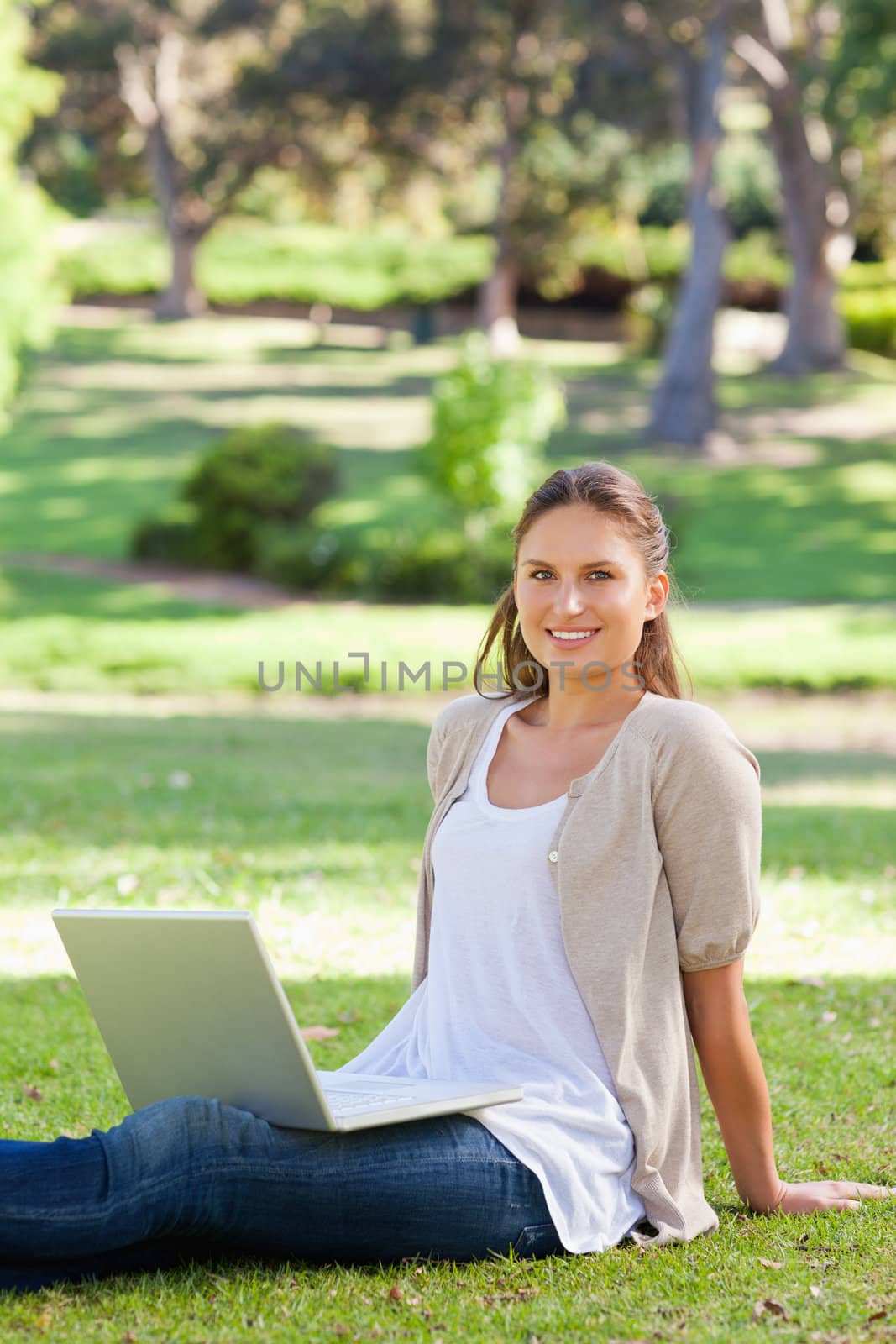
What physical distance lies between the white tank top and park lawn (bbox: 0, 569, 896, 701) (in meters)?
10.4

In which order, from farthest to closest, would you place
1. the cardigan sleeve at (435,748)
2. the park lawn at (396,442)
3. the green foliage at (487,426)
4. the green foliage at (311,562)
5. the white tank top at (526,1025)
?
the park lawn at (396,442) < the green foliage at (311,562) < the green foliage at (487,426) < the cardigan sleeve at (435,748) < the white tank top at (526,1025)

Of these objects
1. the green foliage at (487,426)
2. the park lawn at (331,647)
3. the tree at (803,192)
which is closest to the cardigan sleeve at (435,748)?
the park lawn at (331,647)

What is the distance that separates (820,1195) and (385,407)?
28.1 m

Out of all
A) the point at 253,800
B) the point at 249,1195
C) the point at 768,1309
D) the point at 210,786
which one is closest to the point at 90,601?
the point at 210,786

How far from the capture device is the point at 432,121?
35812 millimetres

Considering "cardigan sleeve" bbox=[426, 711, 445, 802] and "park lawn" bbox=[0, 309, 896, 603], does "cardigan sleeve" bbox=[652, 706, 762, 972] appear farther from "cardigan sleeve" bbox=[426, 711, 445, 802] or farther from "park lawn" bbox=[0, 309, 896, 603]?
"park lawn" bbox=[0, 309, 896, 603]

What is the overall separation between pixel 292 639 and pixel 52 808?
761 cm

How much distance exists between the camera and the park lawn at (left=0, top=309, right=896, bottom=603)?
21.4 meters

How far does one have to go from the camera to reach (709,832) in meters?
2.88

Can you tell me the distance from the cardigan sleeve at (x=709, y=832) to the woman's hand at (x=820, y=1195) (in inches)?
23.5

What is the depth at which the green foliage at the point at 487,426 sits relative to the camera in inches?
675

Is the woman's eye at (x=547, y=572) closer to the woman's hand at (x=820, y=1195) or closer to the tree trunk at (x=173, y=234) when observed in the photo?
the woman's hand at (x=820, y=1195)

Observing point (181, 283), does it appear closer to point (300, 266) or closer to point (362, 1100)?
point (300, 266)

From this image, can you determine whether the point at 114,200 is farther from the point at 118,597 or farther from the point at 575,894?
the point at 575,894
